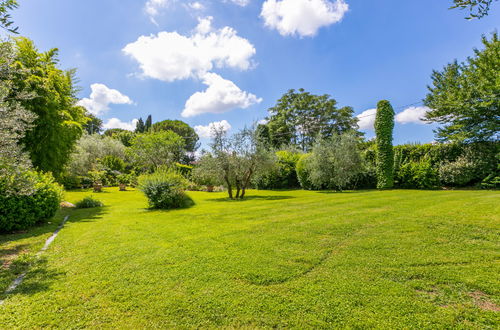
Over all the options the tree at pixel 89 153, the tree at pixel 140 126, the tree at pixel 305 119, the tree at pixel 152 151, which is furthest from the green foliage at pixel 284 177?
the tree at pixel 140 126

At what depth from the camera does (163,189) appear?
11.0 m

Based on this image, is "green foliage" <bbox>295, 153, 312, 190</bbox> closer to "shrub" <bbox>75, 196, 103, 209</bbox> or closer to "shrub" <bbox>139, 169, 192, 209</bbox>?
"shrub" <bbox>139, 169, 192, 209</bbox>

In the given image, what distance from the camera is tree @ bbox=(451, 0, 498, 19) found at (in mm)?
2797

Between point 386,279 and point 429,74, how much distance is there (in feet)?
77.8

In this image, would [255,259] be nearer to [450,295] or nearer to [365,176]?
[450,295]

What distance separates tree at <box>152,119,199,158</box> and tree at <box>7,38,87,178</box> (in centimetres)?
4091

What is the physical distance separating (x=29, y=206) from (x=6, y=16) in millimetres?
5626

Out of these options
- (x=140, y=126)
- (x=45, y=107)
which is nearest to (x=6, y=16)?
(x=45, y=107)

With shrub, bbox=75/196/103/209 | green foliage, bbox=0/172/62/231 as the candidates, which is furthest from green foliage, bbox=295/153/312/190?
green foliage, bbox=0/172/62/231

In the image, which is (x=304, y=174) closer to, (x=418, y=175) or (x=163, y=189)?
(x=418, y=175)

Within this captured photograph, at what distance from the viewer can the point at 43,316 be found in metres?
2.74

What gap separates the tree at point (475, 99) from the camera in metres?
13.8

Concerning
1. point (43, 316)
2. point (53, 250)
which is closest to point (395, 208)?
point (43, 316)

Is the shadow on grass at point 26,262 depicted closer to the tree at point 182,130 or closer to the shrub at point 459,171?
the shrub at point 459,171
